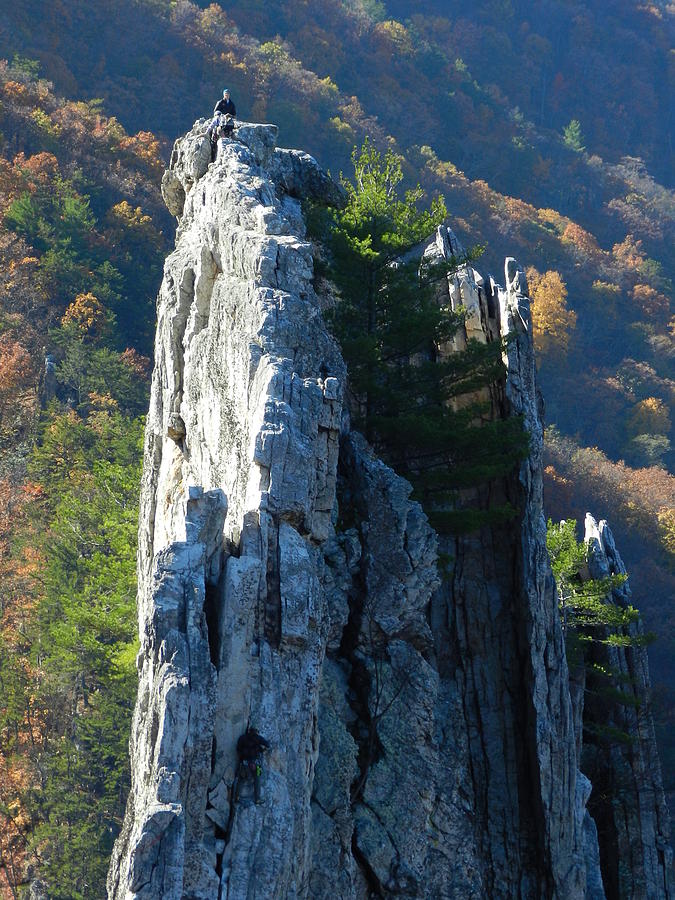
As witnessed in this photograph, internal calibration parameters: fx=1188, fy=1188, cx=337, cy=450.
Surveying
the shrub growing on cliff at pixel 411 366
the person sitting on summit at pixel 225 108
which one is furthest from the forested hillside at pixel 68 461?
the person sitting on summit at pixel 225 108

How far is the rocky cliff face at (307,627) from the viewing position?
37.4 feet

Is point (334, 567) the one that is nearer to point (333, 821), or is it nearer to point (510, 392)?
point (333, 821)

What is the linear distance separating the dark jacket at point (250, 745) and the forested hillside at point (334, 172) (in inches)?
590

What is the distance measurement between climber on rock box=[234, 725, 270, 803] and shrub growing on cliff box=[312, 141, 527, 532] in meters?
7.96

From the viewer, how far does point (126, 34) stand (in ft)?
278

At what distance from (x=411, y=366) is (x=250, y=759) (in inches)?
405

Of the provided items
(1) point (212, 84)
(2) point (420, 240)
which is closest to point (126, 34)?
(1) point (212, 84)

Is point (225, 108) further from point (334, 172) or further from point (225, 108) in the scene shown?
point (334, 172)

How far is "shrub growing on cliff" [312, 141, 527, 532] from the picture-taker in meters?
19.6

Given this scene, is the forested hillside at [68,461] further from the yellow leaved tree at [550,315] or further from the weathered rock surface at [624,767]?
the yellow leaved tree at [550,315]

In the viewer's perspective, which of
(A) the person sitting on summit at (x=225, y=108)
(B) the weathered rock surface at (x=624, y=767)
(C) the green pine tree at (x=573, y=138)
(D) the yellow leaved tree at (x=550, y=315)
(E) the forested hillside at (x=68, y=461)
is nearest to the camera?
(A) the person sitting on summit at (x=225, y=108)

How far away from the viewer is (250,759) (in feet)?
38.3

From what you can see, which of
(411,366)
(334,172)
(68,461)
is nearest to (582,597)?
(411,366)

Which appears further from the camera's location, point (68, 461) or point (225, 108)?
point (68, 461)
